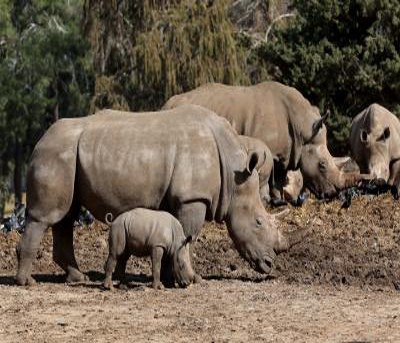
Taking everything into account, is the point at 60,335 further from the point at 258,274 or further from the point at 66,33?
the point at 66,33

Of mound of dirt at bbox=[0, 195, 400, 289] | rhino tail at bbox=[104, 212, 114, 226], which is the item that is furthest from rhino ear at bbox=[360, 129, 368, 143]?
rhino tail at bbox=[104, 212, 114, 226]

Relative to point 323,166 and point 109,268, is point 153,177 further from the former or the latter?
point 323,166

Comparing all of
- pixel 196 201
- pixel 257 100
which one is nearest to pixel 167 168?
pixel 196 201

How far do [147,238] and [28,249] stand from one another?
1370 mm

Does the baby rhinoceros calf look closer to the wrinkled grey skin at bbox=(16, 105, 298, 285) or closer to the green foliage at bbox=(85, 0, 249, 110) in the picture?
the wrinkled grey skin at bbox=(16, 105, 298, 285)

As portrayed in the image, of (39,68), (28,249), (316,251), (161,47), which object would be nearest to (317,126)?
(316,251)

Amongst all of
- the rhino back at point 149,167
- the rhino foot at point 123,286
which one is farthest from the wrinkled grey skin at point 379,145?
the rhino foot at point 123,286

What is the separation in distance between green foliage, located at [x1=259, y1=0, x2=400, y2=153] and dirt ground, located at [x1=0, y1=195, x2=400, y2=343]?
10.7 m

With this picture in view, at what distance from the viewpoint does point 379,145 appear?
19.2 m

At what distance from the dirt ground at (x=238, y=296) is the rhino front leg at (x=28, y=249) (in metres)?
0.19

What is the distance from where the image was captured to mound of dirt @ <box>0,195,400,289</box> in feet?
40.1

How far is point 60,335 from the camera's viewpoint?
9.18m

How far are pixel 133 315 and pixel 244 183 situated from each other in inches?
96.8

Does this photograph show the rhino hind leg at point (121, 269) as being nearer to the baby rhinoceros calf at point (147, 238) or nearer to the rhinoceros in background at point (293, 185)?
the baby rhinoceros calf at point (147, 238)
